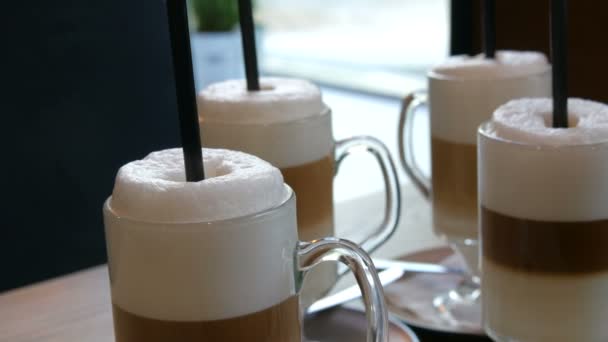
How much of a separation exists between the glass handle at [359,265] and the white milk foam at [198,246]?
0.02m

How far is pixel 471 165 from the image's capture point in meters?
0.94

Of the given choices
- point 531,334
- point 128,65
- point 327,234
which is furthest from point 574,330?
point 128,65

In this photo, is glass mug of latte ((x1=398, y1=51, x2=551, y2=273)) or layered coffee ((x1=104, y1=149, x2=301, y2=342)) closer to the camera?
layered coffee ((x1=104, y1=149, x2=301, y2=342))

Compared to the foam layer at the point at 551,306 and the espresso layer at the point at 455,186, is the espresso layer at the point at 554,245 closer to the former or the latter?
the foam layer at the point at 551,306

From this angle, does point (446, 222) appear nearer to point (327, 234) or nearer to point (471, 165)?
point (471, 165)

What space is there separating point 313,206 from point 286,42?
258cm

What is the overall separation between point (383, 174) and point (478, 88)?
0.14 meters

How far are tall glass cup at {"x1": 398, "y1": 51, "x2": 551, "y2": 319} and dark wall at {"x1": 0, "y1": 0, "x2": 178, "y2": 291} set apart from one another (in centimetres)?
37

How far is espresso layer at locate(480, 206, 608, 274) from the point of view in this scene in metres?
0.70

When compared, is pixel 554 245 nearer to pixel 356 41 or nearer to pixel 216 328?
pixel 216 328

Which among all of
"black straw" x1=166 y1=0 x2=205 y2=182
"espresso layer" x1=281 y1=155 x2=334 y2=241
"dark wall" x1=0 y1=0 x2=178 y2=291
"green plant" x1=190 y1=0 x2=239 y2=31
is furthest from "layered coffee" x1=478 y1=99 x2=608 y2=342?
"green plant" x1=190 y1=0 x2=239 y2=31

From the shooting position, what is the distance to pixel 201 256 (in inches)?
20.0

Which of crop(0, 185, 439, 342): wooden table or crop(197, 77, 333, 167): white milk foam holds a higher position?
crop(197, 77, 333, 167): white milk foam

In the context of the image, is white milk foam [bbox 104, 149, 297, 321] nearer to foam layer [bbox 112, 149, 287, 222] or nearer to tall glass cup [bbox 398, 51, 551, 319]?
foam layer [bbox 112, 149, 287, 222]
